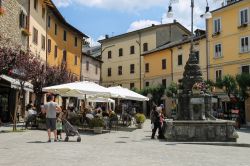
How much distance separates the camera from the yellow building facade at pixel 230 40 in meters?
A: 36.8

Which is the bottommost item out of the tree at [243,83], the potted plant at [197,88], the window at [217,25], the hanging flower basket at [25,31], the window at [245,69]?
the potted plant at [197,88]

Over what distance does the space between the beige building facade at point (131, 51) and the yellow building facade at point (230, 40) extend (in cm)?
1352

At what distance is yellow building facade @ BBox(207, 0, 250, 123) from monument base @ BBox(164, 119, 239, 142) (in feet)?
70.8

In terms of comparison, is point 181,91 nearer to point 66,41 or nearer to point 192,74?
point 192,74

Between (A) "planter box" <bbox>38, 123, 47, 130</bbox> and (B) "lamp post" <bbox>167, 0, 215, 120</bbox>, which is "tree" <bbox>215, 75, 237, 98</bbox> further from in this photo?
(A) "planter box" <bbox>38, 123, 47, 130</bbox>

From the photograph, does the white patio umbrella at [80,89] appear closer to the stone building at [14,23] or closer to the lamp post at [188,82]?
the lamp post at [188,82]

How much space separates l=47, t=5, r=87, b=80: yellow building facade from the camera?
36.2 metres

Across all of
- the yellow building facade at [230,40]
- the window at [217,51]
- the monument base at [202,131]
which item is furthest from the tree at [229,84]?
the monument base at [202,131]

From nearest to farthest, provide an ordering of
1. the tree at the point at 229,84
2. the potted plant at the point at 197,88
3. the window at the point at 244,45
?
the potted plant at the point at 197,88 → the tree at the point at 229,84 → the window at the point at 244,45

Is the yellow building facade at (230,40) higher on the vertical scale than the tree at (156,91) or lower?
higher

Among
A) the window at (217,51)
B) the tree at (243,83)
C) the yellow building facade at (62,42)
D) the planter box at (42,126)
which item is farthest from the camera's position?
the window at (217,51)

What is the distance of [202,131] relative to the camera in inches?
627

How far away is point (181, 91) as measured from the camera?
18.6 metres

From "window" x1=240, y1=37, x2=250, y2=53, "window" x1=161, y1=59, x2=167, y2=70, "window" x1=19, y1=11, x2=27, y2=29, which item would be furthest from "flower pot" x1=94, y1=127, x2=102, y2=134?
"window" x1=161, y1=59, x2=167, y2=70
